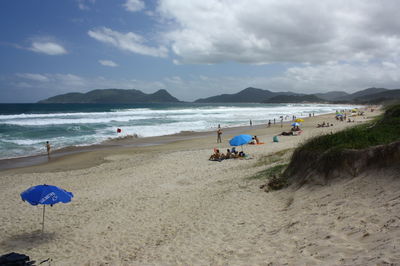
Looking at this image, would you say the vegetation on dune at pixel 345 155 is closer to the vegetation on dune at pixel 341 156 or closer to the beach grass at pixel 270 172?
the vegetation on dune at pixel 341 156

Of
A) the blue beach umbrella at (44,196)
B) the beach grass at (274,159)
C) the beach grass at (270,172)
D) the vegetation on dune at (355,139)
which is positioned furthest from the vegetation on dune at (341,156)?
the blue beach umbrella at (44,196)

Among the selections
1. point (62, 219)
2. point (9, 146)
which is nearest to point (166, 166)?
point (62, 219)

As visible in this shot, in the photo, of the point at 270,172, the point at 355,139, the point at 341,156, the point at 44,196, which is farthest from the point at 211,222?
the point at 355,139

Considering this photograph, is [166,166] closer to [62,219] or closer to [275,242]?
[62,219]

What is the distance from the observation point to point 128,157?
19.4m

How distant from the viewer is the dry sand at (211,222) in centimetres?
445

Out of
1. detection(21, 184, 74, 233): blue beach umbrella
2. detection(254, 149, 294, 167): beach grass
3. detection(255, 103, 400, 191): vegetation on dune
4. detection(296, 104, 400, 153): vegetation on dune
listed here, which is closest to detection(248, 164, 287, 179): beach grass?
detection(255, 103, 400, 191): vegetation on dune

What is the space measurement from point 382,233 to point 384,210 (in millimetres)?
912

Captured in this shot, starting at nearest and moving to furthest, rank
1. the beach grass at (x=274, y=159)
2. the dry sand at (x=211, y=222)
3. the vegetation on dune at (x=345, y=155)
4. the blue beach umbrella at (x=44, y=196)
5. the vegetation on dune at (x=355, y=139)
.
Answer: the dry sand at (x=211, y=222), the vegetation on dune at (x=345, y=155), the blue beach umbrella at (x=44, y=196), the vegetation on dune at (x=355, y=139), the beach grass at (x=274, y=159)

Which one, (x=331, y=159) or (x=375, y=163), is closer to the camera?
(x=375, y=163)

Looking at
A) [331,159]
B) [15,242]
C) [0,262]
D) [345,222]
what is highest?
[331,159]

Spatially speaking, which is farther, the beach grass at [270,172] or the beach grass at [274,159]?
the beach grass at [274,159]

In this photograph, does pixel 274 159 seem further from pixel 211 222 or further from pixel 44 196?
pixel 44 196

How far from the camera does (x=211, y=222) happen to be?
279 inches
